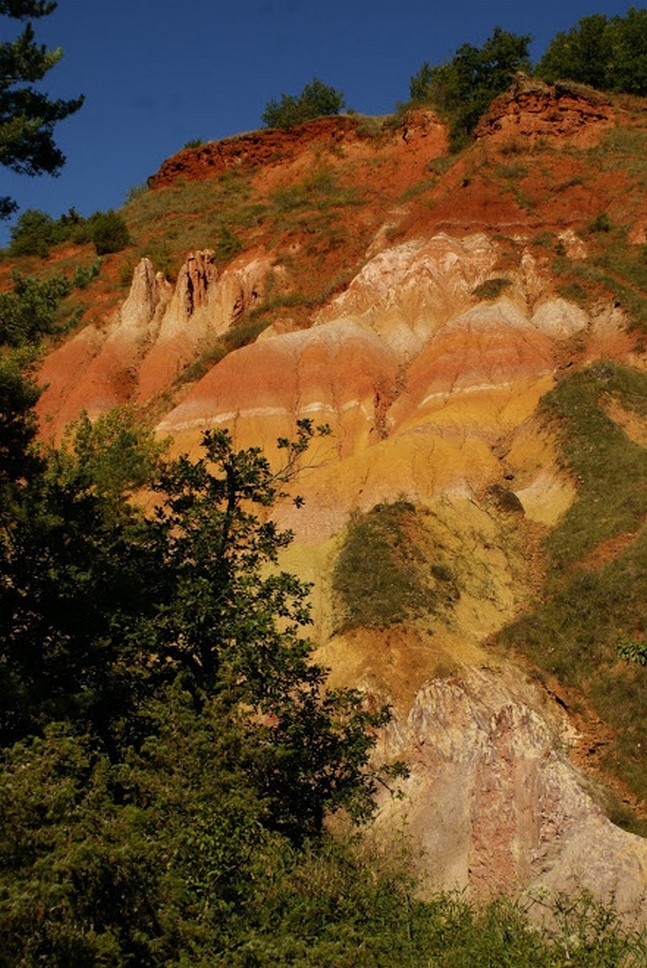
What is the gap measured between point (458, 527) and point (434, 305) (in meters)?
16.8

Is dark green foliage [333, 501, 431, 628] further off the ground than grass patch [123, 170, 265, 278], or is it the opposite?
grass patch [123, 170, 265, 278]

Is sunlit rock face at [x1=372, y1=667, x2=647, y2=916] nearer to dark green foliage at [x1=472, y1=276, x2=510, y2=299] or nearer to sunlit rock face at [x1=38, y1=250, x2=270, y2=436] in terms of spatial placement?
dark green foliage at [x1=472, y1=276, x2=510, y2=299]

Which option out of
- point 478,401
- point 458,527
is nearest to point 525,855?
point 458,527

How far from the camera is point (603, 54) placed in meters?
64.3

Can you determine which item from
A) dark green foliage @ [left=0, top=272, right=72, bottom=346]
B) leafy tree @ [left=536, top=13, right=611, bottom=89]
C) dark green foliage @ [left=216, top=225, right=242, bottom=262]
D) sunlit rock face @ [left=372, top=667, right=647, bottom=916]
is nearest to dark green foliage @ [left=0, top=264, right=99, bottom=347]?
dark green foliage @ [left=0, top=272, right=72, bottom=346]

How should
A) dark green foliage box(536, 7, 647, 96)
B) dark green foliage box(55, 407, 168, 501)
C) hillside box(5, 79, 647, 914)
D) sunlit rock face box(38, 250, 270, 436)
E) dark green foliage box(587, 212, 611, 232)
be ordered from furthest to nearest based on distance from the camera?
dark green foliage box(536, 7, 647, 96) < sunlit rock face box(38, 250, 270, 436) < dark green foliage box(587, 212, 611, 232) < dark green foliage box(55, 407, 168, 501) < hillside box(5, 79, 647, 914)

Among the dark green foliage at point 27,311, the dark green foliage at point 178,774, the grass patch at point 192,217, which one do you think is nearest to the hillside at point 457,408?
the grass patch at point 192,217

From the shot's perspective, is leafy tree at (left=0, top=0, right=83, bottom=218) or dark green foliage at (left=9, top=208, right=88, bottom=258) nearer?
leafy tree at (left=0, top=0, right=83, bottom=218)

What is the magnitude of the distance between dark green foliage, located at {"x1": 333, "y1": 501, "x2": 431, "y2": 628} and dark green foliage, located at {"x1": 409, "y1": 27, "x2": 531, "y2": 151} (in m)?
39.0

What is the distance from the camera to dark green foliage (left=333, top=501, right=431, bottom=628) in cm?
2217

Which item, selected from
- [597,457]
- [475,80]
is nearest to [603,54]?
[475,80]

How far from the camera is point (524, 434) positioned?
30.7 metres

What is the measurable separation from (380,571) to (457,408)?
446 inches

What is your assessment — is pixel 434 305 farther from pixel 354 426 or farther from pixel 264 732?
pixel 264 732
